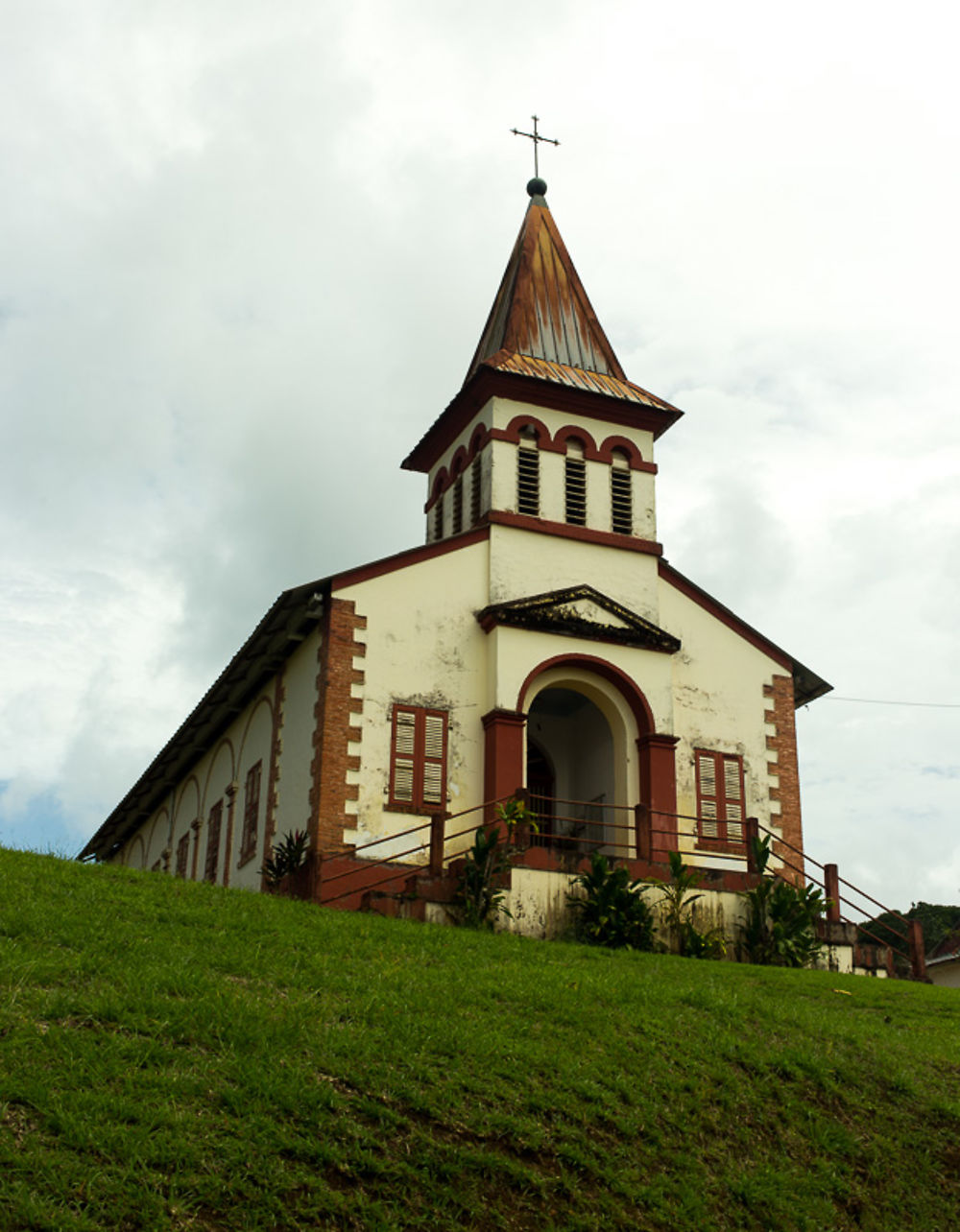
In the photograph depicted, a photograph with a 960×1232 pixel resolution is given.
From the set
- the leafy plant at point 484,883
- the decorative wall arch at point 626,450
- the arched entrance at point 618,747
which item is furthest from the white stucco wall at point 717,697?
the leafy plant at point 484,883

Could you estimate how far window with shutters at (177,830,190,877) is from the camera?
1230 inches

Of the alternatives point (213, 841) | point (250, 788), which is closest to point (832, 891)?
point (250, 788)

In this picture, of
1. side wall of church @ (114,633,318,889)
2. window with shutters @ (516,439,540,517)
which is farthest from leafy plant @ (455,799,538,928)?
window with shutters @ (516,439,540,517)

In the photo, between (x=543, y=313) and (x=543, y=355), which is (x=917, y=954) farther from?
(x=543, y=313)

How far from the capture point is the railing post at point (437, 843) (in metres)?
19.5

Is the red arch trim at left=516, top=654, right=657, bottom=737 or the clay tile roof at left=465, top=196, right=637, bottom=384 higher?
the clay tile roof at left=465, top=196, right=637, bottom=384

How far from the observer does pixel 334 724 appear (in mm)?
21562

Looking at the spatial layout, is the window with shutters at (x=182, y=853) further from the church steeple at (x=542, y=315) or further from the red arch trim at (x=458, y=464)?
the church steeple at (x=542, y=315)

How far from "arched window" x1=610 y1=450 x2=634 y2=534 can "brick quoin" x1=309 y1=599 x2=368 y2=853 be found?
574cm

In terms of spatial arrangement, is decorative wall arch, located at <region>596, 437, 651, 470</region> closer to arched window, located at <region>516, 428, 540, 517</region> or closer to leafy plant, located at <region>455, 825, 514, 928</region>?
arched window, located at <region>516, 428, 540, 517</region>

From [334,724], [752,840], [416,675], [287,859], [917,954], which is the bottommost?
[917,954]

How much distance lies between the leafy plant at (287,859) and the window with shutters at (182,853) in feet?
33.6

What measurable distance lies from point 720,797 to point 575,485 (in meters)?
6.30

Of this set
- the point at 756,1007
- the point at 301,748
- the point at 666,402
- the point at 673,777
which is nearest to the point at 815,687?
the point at 673,777
